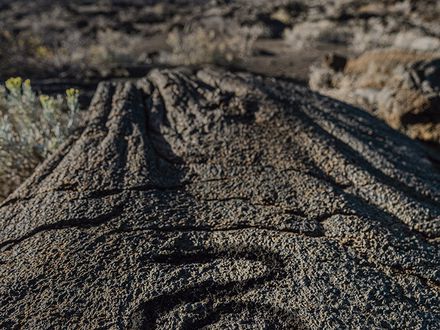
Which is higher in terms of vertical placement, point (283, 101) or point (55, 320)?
point (283, 101)

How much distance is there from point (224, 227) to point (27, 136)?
5.85 feet

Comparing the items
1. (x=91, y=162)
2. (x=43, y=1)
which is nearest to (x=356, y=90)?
(x=91, y=162)

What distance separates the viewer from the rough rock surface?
1659 millimetres

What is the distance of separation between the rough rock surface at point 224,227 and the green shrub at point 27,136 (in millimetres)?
203

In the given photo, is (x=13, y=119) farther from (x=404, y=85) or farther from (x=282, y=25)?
(x=282, y=25)

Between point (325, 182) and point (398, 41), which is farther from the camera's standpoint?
point (398, 41)

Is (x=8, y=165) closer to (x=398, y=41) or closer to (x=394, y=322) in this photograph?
(x=394, y=322)

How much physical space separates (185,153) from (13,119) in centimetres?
167

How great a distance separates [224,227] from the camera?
6.73ft

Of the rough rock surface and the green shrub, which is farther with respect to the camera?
the green shrub

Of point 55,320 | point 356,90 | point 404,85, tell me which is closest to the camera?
point 55,320

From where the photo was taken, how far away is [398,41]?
1116 cm

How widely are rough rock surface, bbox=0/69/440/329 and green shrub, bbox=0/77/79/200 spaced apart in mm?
203

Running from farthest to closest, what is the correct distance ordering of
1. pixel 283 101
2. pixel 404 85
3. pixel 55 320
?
1. pixel 404 85
2. pixel 283 101
3. pixel 55 320
